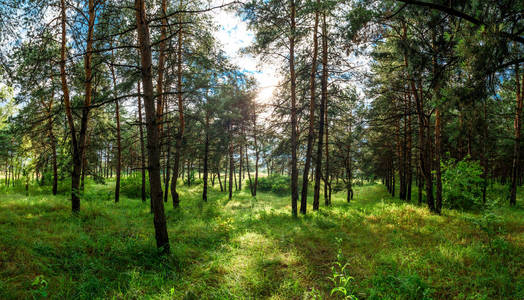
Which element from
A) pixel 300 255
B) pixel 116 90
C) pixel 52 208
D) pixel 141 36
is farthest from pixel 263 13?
pixel 52 208

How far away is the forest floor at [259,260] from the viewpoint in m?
3.59

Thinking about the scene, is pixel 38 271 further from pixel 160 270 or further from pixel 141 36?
pixel 141 36

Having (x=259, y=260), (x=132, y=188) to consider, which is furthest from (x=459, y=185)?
(x=132, y=188)

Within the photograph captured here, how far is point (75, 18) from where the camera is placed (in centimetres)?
728

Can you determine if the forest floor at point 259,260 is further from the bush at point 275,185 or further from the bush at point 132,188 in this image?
the bush at point 275,185

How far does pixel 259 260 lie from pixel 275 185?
24.5 meters

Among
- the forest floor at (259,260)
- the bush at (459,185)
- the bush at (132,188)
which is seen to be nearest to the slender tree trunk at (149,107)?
the forest floor at (259,260)

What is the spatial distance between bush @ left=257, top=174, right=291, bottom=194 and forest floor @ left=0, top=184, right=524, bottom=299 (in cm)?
2169

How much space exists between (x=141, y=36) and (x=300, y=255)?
6848mm

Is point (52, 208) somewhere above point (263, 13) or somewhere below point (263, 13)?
below

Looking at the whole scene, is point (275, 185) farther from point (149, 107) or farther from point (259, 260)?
point (149, 107)

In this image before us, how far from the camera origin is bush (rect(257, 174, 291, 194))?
29141 mm

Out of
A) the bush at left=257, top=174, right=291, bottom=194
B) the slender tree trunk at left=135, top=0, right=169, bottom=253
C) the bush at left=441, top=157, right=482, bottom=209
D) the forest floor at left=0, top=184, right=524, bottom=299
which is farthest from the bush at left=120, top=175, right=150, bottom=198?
the bush at left=441, top=157, right=482, bottom=209

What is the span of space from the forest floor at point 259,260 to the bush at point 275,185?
21.7m
